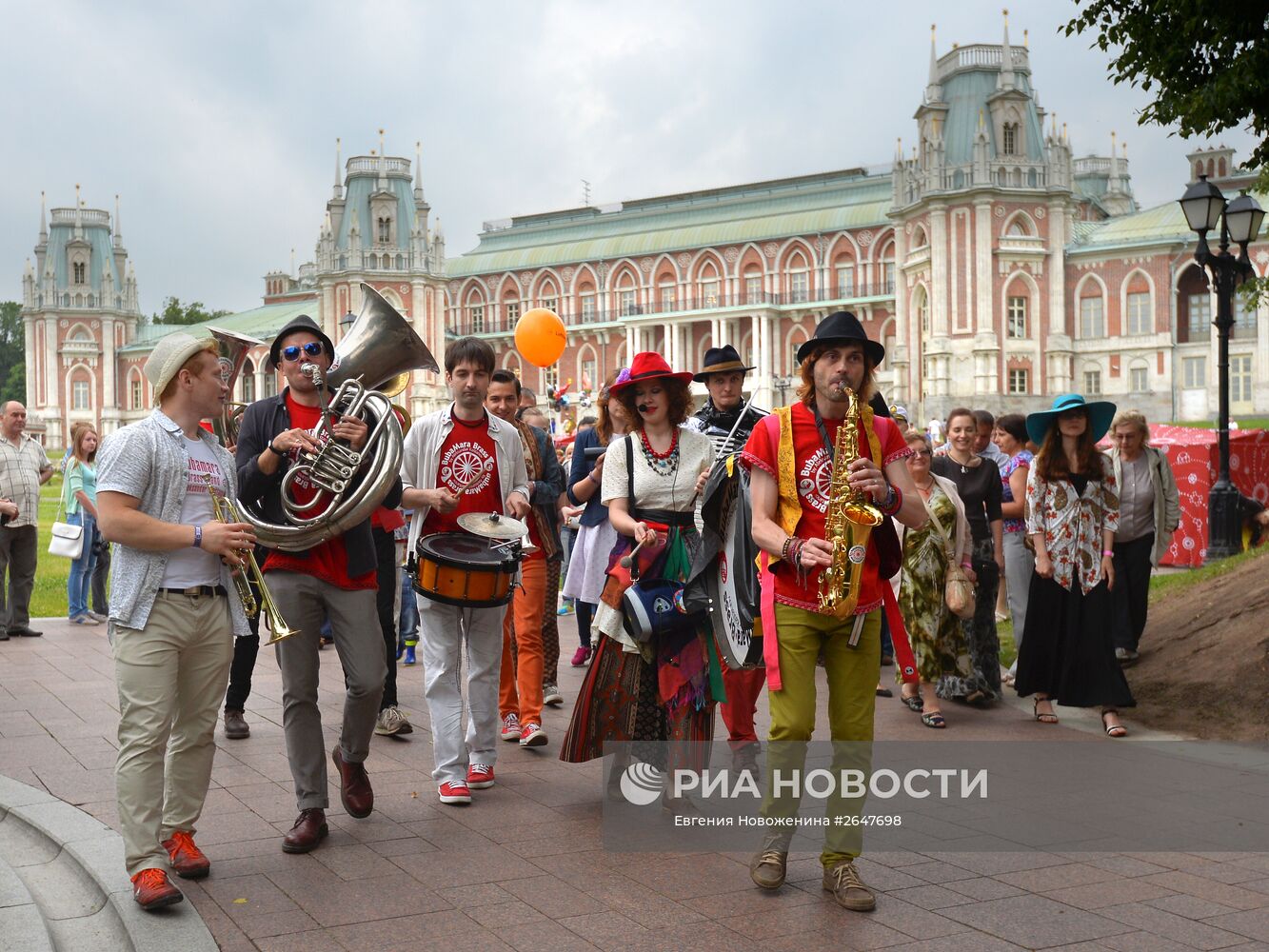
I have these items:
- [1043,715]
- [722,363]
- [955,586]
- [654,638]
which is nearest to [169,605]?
[654,638]

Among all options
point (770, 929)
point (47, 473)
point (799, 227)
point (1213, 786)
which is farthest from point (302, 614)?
point (799, 227)

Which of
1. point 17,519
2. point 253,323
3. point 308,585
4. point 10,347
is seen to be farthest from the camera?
point 10,347

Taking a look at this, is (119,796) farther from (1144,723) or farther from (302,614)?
(1144,723)

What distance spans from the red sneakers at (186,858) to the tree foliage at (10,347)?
107125 millimetres

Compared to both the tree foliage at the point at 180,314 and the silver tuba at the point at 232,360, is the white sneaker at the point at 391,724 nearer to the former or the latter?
the silver tuba at the point at 232,360

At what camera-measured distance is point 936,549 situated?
773 cm

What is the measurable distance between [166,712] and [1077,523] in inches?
208

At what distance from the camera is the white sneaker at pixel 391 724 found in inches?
→ 269

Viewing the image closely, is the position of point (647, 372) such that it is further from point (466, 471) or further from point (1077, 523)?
point (1077, 523)

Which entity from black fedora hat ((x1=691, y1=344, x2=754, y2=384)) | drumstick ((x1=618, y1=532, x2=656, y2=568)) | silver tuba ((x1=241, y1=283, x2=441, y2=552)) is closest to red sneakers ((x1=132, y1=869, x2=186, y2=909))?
silver tuba ((x1=241, y1=283, x2=441, y2=552))

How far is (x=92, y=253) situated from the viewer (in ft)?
284

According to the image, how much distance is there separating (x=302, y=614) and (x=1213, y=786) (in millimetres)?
4270

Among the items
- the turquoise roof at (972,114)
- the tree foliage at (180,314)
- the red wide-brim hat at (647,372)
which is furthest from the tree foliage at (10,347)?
the red wide-brim hat at (647,372)

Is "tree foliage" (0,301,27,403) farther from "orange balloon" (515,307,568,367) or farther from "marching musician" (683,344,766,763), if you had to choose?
"marching musician" (683,344,766,763)
